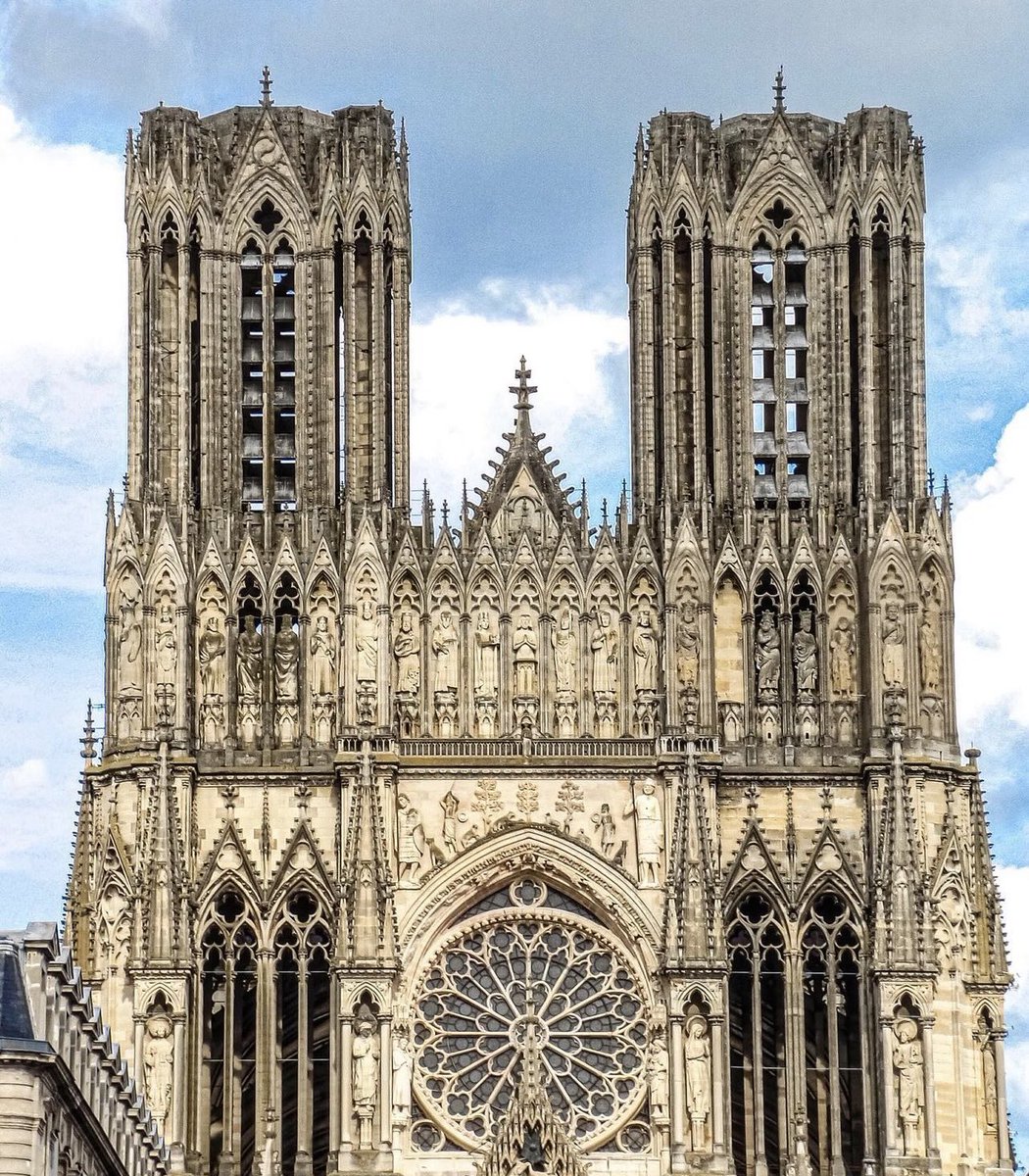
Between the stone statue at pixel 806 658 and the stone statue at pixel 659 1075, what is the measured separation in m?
6.41

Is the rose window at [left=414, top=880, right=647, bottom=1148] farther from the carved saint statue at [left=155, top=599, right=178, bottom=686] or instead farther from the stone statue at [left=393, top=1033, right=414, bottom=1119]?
the carved saint statue at [left=155, top=599, right=178, bottom=686]

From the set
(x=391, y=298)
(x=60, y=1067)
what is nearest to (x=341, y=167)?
(x=391, y=298)

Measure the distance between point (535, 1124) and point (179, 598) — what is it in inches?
412

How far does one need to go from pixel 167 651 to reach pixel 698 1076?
36.3 ft

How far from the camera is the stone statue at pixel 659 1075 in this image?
205 feet

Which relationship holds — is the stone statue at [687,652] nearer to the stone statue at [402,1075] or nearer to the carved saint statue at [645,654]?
the carved saint statue at [645,654]

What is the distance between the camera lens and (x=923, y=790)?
63.8 metres

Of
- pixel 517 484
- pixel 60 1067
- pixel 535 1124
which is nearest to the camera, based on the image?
pixel 60 1067

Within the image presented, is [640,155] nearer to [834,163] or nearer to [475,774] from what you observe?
[834,163]

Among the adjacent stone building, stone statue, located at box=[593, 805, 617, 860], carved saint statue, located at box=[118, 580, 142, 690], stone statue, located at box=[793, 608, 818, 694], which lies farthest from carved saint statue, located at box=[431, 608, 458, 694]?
the adjacent stone building

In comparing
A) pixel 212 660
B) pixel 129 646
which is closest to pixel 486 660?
pixel 212 660

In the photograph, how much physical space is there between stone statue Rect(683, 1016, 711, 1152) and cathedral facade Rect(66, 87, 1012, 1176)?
0.06 m

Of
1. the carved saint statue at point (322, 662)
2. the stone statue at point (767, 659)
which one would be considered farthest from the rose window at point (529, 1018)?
the stone statue at point (767, 659)

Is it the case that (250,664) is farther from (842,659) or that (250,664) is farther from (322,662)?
(842,659)
